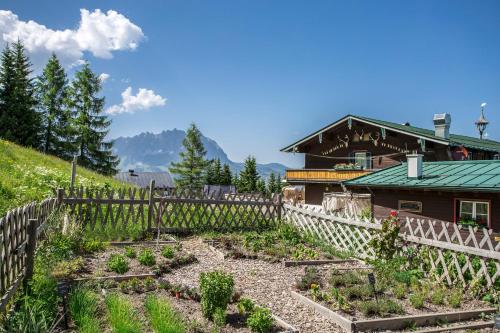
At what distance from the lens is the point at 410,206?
54.3 feet

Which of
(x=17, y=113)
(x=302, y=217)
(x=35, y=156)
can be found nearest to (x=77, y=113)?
(x=17, y=113)

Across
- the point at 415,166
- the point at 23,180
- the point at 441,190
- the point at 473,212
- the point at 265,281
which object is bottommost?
the point at 265,281

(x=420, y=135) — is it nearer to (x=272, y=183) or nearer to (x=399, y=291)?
(x=399, y=291)

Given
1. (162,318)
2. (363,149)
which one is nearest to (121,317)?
(162,318)

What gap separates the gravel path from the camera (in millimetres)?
6762

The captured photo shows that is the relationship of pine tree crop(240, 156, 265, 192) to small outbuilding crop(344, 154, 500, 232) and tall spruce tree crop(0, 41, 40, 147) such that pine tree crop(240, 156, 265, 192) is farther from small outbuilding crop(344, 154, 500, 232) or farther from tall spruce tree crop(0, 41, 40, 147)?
small outbuilding crop(344, 154, 500, 232)

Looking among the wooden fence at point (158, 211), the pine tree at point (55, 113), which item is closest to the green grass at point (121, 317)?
the wooden fence at point (158, 211)

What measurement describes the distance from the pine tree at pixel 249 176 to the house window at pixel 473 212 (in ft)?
163

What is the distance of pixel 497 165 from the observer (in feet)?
45.8

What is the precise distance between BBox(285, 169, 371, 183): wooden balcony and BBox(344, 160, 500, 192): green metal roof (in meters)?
12.4

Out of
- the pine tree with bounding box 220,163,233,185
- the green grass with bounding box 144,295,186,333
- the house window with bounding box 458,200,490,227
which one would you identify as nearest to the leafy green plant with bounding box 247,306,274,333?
the green grass with bounding box 144,295,186,333

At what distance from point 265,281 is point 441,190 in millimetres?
8309

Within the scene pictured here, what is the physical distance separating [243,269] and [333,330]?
424 cm

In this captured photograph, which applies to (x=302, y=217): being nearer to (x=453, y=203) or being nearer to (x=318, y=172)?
(x=453, y=203)
